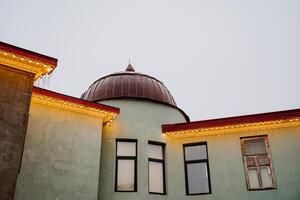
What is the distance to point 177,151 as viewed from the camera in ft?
44.0

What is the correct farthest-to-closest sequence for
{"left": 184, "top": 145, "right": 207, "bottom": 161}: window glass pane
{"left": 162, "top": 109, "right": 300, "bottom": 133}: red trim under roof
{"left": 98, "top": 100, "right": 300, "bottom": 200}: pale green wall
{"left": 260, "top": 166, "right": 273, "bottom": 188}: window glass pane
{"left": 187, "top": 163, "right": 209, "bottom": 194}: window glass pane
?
{"left": 184, "top": 145, "right": 207, "bottom": 161}: window glass pane, {"left": 187, "top": 163, "right": 209, "bottom": 194}: window glass pane, {"left": 162, "top": 109, "right": 300, "bottom": 133}: red trim under roof, {"left": 260, "top": 166, "right": 273, "bottom": 188}: window glass pane, {"left": 98, "top": 100, "right": 300, "bottom": 200}: pale green wall

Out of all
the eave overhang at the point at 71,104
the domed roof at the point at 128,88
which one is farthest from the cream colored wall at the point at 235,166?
the eave overhang at the point at 71,104

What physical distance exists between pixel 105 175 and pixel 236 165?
513cm

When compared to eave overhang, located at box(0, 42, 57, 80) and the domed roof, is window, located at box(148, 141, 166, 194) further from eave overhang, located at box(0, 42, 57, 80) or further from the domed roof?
eave overhang, located at box(0, 42, 57, 80)

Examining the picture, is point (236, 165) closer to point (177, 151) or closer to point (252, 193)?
point (252, 193)

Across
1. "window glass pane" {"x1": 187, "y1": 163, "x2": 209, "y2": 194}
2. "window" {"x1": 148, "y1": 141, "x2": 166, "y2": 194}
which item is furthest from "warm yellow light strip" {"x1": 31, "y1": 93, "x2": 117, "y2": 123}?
"window glass pane" {"x1": 187, "y1": 163, "x2": 209, "y2": 194}

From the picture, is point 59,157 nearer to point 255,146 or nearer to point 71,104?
point 71,104

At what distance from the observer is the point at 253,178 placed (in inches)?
A: 474

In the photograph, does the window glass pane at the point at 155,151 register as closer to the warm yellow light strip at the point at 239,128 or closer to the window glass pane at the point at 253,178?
the warm yellow light strip at the point at 239,128

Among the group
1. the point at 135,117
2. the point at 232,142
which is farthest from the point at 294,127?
the point at 135,117

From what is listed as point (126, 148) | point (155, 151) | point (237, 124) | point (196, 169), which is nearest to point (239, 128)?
point (237, 124)

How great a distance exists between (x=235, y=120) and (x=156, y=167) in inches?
149

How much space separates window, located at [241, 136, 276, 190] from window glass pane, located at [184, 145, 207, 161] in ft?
5.31

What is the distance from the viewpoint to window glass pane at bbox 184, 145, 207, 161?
1312 centimetres
